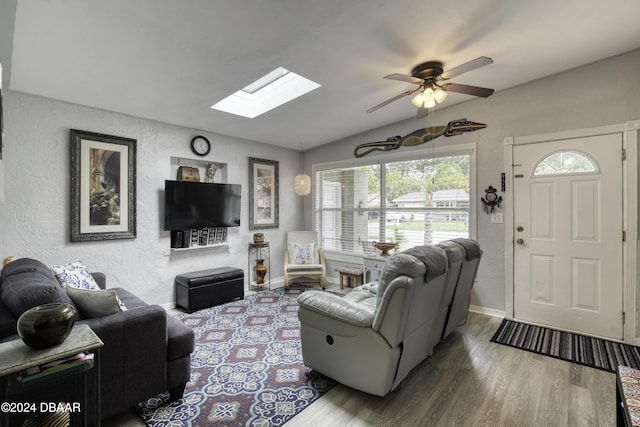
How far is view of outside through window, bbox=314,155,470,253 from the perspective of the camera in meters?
4.07

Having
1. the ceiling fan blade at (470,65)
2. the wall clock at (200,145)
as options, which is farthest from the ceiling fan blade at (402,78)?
the wall clock at (200,145)

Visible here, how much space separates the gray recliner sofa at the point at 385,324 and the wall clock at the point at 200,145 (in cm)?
289

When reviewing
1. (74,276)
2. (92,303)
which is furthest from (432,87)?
(74,276)

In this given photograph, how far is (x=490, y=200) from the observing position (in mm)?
3711

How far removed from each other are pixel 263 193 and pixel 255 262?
46.2 inches

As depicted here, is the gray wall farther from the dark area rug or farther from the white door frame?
the dark area rug

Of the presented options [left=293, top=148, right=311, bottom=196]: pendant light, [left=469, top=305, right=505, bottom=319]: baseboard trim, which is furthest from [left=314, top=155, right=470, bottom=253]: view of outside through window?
[left=469, top=305, right=505, bottom=319]: baseboard trim

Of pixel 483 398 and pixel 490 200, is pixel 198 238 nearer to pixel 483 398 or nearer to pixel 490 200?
pixel 483 398

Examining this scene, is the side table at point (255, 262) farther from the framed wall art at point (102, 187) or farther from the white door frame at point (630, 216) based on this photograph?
the white door frame at point (630, 216)

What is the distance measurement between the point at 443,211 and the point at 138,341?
377 cm

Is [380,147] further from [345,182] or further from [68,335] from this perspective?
[68,335]

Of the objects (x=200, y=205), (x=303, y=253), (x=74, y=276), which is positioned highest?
(x=200, y=205)

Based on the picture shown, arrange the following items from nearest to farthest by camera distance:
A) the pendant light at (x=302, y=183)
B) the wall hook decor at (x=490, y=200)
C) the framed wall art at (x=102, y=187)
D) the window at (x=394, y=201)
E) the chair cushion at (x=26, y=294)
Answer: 1. the chair cushion at (x=26, y=294)
2. the framed wall art at (x=102, y=187)
3. the wall hook decor at (x=490, y=200)
4. the window at (x=394, y=201)
5. the pendant light at (x=302, y=183)

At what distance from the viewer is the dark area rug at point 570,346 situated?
2602mm
